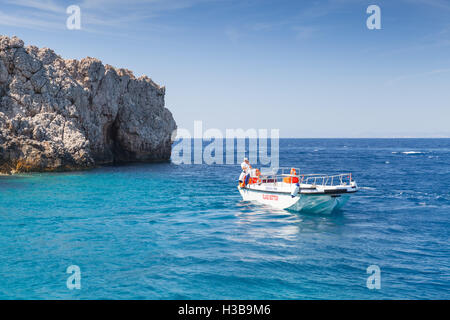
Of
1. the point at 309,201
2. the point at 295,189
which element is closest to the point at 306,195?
the point at 309,201

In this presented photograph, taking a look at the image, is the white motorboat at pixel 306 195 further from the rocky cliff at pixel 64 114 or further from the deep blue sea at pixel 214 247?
the rocky cliff at pixel 64 114

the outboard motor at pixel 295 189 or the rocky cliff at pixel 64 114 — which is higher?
the rocky cliff at pixel 64 114

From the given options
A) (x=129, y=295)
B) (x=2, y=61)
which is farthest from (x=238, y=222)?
(x=2, y=61)

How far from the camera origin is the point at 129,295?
10.7 meters

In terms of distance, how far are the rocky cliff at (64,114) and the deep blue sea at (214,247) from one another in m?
13.2

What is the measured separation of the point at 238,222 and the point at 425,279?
989 centimetres

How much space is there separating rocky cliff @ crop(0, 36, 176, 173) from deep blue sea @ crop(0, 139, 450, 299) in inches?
521

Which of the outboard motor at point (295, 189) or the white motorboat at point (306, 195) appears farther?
the outboard motor at point (295, 189)

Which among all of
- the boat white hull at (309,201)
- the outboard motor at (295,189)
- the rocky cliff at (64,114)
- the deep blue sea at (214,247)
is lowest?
the deep blue sea at (214,247)

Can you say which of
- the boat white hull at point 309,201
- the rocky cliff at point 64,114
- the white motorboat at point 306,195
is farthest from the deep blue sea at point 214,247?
the rocky cliff at point 64,114

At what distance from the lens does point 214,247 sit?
15.4m

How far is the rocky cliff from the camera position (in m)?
40.1

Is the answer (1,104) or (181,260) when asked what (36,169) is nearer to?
(1,104)

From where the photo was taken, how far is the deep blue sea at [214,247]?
11266 millimetres
